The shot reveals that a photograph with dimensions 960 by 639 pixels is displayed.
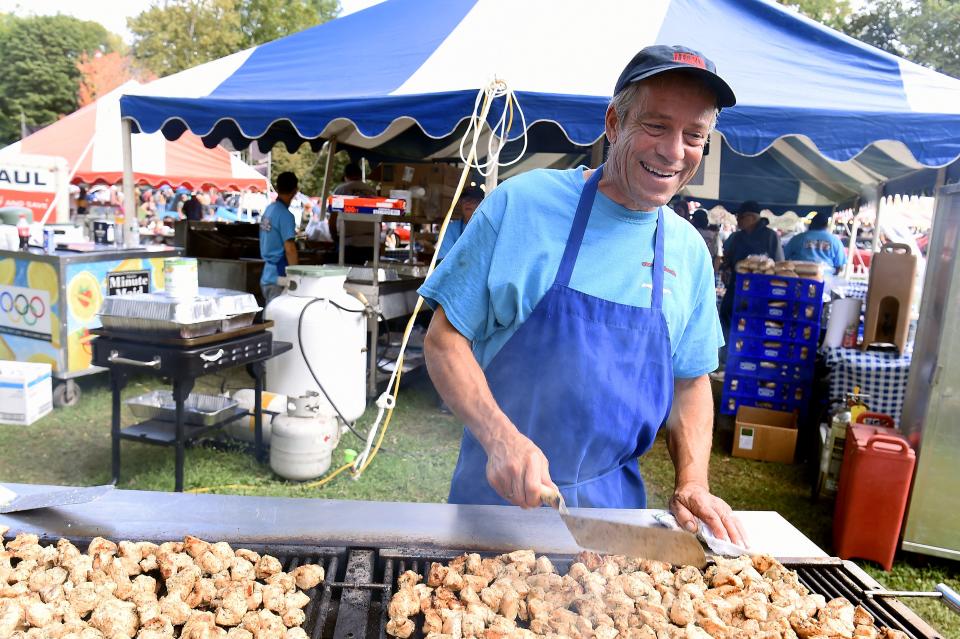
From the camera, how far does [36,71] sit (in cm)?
3722

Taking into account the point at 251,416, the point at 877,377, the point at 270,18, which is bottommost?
the point at 251,416

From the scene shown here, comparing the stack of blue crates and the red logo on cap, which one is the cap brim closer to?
the red logo on cap

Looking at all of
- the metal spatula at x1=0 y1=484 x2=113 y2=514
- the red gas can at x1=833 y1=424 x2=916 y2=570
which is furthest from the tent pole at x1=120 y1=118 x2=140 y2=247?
the red gas can at x1=833 y1=424 x2=916 y2=570

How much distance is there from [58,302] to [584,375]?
17.0ft

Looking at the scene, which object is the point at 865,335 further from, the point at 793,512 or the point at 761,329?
the point at 793,512

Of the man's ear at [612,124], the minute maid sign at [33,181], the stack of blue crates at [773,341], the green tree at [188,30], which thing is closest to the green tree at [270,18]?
the green tree at [188,30]

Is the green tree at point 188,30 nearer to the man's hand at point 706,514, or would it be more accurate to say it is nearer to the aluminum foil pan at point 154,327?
the aluminum foil pan at point 154,327

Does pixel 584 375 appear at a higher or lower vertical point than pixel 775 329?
higher

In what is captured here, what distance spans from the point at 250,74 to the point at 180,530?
19.1 feet

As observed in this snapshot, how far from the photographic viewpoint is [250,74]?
631 cm

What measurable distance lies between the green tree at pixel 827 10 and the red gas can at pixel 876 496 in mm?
33381

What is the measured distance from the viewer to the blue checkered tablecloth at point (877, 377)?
17.5ft

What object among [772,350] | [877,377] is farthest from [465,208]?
[877,377]

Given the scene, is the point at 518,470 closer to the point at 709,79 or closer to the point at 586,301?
the point at 586,301
